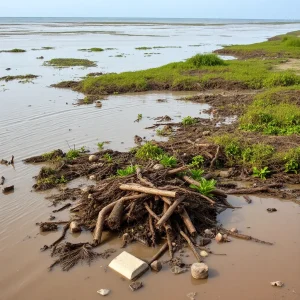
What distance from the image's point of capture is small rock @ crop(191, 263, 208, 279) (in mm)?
5213

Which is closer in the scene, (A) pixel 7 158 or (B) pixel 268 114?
(A) pixel 7 158

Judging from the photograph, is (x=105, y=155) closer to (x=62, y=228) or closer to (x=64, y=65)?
(x=62, y=228)

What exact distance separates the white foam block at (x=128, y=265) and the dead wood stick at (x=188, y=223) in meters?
0.97

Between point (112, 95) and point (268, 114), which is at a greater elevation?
point (268, 114)

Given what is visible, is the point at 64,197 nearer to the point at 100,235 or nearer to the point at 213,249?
the point at 100,235

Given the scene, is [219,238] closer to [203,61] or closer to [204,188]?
[204,188]

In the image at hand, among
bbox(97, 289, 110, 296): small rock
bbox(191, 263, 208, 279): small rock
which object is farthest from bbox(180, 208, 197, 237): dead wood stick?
bbox(97, 289, 110, 296): small rock

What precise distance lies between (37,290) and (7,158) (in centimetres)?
554

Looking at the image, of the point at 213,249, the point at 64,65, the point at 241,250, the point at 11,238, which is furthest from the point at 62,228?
the point at 64,65

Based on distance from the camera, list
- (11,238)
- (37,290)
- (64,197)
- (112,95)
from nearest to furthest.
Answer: (37,290)
(11,238)
(64,197)
(112,95)

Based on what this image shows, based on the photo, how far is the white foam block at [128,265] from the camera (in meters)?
5.29

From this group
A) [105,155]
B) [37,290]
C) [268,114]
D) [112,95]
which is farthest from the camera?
[112,95]

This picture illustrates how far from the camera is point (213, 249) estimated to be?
5918 mm

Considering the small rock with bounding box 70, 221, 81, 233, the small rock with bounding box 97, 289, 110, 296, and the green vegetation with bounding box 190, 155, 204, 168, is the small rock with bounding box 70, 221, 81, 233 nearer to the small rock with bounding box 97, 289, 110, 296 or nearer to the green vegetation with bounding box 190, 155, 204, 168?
the small rock with bounding box 97, 289, 110, 296
